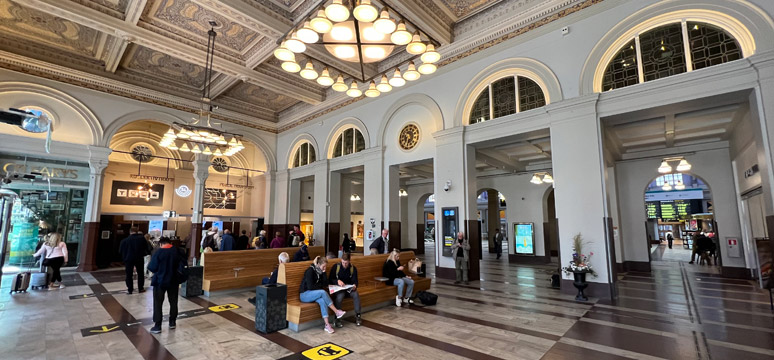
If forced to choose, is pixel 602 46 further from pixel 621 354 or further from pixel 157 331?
pixel 157 331

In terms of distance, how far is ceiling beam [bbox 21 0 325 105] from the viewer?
24.6 feet

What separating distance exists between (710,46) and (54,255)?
13571mm

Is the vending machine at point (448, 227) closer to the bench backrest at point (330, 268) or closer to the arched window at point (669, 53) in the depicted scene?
the bench backrest at point (330, 268)

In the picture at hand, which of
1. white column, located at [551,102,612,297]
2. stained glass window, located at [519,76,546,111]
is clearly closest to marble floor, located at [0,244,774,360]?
white column, located at [551,102,612,297]

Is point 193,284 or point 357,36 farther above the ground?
point 357,36

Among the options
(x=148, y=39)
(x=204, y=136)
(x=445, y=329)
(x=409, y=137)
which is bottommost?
(x=445, y=329)

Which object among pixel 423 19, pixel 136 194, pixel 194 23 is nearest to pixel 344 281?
pixel 423 19

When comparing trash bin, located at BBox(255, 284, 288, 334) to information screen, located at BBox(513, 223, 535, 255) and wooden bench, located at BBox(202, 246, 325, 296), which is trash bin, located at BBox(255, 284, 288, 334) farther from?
information screen, located at BBox(513, 223, 535, 255)

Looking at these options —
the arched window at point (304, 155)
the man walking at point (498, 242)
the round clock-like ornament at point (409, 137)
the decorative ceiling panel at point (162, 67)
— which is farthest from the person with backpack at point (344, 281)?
the man walking at point (498, 242)

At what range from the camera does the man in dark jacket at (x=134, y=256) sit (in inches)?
274

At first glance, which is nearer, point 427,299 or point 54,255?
point 427,299

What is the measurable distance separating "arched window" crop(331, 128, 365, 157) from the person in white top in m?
7.83

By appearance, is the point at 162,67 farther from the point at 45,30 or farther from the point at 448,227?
the point at 448,227

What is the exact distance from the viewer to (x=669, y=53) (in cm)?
627
